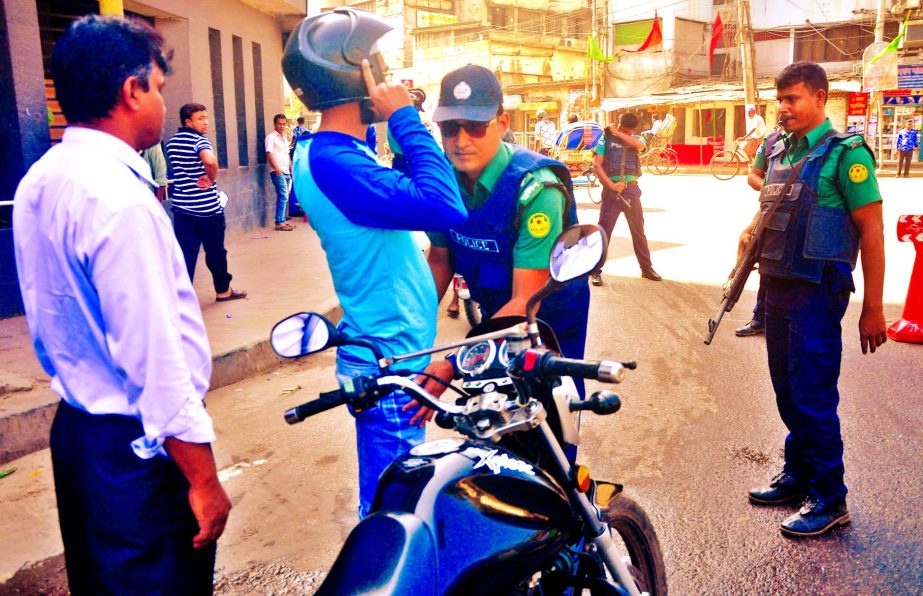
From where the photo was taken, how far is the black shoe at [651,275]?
9.38m

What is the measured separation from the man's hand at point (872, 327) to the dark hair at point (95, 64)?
3093mm

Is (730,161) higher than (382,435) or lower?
higher

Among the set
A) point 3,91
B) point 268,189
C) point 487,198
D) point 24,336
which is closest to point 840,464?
point 487,198

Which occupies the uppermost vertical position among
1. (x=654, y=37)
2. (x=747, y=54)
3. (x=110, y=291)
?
(x=654, y=37)

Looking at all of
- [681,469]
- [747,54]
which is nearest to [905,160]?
[747,54]

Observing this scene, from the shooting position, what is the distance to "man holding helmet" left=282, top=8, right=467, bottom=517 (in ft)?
6.72

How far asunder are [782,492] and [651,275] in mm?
5763

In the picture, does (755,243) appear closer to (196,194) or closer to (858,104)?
(196,194)

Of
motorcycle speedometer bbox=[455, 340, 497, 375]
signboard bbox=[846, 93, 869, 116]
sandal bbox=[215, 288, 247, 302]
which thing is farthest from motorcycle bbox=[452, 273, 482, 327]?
signboard bbox=[846, 93, 869, 116]

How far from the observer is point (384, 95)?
6.91 ft

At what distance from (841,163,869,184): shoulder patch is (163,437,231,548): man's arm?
2.82 m

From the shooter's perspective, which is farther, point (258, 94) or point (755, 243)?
point (258, 94)

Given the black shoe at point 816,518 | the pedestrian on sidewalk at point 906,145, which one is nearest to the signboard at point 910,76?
the pedestrian on sidewalk at point 906,145

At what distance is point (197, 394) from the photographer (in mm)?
1767
